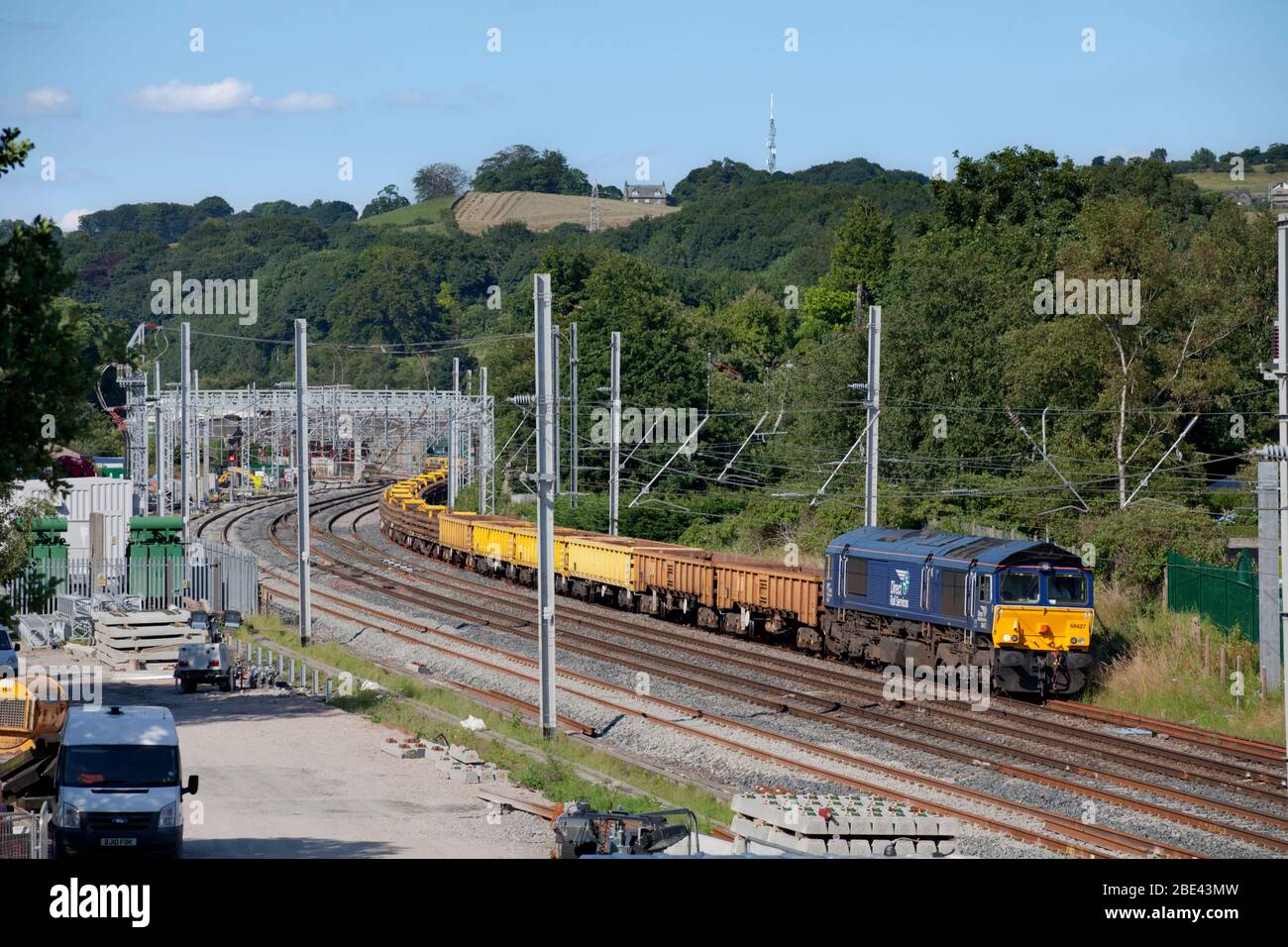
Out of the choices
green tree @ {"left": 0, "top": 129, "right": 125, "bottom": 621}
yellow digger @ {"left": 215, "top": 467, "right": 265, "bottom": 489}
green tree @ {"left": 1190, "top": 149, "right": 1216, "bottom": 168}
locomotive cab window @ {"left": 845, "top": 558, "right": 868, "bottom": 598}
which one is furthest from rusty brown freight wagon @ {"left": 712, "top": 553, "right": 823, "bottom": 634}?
green tree @ {"left": 1190, "top": 149, "right": 1216, "bottom": 168}

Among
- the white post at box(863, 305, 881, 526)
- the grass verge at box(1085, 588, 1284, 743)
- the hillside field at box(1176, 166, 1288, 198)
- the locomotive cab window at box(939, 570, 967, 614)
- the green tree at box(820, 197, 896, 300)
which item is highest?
the hillside field at box(1176, 166, 1288, 198)

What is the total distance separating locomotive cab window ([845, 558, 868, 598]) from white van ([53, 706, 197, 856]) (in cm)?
1699

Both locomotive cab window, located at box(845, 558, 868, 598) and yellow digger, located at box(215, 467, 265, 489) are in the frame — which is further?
yellow digger, located at box(215, 467, 265, 489)

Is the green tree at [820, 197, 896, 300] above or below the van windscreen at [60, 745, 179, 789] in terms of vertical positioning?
above

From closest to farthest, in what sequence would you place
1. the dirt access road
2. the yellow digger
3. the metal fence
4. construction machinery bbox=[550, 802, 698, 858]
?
→ the metal fence → construction machinery bbox=[550, 802, 698, 858] → the dirt access road → the yellow digger

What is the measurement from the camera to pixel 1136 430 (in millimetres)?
45656

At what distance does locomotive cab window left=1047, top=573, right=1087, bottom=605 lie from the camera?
2755 cm

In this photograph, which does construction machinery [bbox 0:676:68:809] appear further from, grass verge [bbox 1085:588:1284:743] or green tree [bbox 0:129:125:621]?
grass verge [bbox 1085:588:1284:743]

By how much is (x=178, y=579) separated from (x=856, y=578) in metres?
23.0

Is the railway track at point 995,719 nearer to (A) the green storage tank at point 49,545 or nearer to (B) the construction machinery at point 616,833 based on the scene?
(B) the construction machinery at point 616,833

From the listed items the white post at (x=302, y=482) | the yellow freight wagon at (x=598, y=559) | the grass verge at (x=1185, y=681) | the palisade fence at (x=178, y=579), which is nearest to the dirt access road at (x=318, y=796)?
the white post at (x=302, y=482)

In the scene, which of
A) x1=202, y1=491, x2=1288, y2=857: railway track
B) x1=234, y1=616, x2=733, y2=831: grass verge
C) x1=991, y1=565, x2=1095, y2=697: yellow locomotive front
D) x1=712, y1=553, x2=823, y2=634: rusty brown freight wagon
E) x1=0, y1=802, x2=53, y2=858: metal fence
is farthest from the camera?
x1=712, y1=553, x2=823, y2=634: rusty brown freight wagon

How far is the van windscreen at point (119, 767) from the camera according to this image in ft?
55.2
